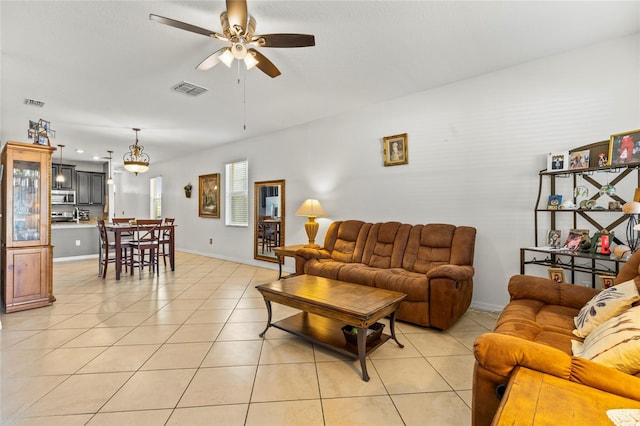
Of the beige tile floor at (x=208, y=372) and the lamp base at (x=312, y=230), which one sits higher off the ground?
the lamp base at (x=312, y=230)

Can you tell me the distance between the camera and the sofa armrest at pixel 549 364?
100 centimetres

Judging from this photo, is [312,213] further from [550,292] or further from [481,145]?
[550,292]

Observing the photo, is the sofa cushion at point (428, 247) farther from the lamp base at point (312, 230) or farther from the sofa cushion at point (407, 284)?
the lamp base at point (312, 230)

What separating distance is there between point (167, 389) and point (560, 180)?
150 inches

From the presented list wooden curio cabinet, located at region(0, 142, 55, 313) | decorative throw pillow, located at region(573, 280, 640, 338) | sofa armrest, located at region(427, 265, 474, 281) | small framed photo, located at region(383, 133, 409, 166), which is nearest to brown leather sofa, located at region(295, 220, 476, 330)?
sofa armrest, located at region(427, 265, 474, 281)

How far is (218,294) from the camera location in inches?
156

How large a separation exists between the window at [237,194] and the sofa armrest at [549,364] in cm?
539

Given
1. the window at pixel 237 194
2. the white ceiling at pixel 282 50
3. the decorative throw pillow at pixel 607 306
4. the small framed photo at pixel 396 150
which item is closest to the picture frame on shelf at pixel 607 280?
→ the decorative throw pillow at pixel 607 306

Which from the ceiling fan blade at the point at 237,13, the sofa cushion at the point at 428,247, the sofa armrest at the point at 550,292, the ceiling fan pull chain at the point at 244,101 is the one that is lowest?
the sofa armrest at the point at 550,292

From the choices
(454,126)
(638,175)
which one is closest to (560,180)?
(638,175)

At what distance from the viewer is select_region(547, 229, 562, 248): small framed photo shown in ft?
9.12

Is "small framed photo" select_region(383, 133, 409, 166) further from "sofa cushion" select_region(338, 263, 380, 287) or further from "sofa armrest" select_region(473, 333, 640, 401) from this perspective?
"sofa armrest" select_region(473, 333, 640, 401)

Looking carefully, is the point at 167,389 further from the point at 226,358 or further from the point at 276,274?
the point at 276,274

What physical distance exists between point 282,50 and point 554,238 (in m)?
3.16
